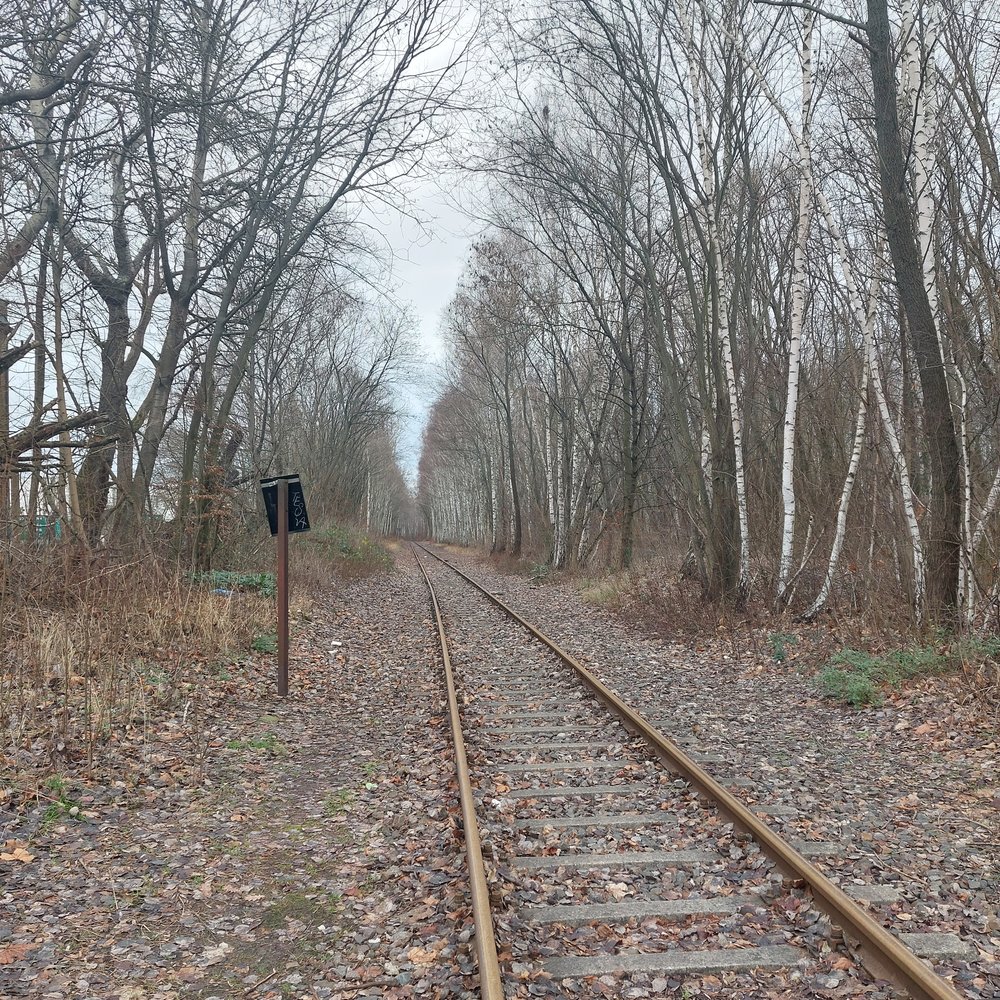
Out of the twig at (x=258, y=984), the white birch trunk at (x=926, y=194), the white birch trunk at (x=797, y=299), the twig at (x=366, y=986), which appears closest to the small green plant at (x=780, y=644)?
the white birch trunk at (x=797, y=299)

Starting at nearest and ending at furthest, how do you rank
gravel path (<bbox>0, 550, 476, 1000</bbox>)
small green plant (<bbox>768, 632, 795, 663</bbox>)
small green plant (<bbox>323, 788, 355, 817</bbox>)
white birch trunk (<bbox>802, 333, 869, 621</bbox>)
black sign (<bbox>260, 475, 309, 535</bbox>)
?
gravel path (<bbox>0, 550, 476, 1000</bbox>)
small green plant (<bbox>323, 788, 355, 817</bbox>)
black sign (<bbox>260, 475, 309, 535</bbox>)
small green plant (<bbox>768, 632, 795, 663</bbox>)
white birch trunk (<bbox>802, 333, 869, 621</bbox>)

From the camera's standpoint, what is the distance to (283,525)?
29.3 feet

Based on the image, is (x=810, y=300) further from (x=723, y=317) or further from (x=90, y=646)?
(x=90, y=646)

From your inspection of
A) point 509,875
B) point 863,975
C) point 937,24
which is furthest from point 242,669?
point 937,24

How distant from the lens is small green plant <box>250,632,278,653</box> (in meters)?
10.5

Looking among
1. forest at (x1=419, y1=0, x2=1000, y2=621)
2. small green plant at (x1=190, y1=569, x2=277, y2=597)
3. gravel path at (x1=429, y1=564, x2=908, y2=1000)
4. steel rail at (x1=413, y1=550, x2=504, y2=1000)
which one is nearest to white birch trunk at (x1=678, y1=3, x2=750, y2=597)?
forest at (x1=419, y1=0, x2=1000, y2=621)

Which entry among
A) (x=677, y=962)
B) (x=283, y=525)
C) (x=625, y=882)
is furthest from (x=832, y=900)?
(x=283, y=525)

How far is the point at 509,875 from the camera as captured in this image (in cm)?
421

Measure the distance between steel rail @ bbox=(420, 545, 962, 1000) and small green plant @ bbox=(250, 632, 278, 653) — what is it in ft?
19.5

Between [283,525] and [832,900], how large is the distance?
680cm

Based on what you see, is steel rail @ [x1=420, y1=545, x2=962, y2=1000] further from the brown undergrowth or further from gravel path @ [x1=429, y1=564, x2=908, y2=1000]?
the brown undergrowth

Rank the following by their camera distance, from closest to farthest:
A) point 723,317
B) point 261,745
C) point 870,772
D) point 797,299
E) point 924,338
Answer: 1. point 870,772
2. point 261,745
3. point 924,338
4. point 797,299
5. point 723,317

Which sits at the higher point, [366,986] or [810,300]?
[810,300]

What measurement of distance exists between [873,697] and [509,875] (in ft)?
16.3
